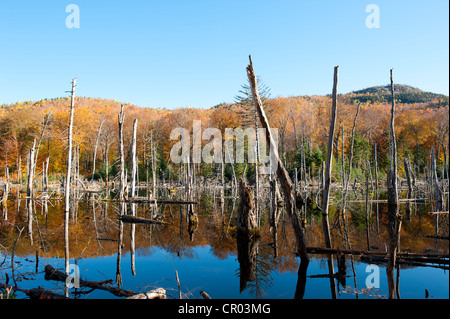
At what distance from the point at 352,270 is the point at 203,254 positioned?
420 centimetres

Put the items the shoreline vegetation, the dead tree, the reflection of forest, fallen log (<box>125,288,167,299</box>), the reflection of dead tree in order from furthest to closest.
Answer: the shoreline vegetation < the dead tree < the reflection of forest < the reflection of dead tree < fallen log (<box>125,288,167,299</box>)

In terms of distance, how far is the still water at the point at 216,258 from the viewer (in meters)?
6.05

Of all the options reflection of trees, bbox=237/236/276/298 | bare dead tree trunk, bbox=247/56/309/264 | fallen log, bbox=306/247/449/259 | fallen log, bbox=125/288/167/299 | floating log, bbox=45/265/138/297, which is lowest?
reflection of trees, bbox=237/236/276/298

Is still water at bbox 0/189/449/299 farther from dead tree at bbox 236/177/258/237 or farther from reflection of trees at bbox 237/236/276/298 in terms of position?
dead tree at bbox 236/177/258/237

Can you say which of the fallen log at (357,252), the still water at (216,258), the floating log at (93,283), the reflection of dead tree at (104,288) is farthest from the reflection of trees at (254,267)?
the floating log at (93,283)

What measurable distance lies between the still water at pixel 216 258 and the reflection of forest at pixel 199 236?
31mm

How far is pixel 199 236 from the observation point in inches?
450

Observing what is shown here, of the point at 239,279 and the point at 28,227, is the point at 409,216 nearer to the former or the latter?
the point at 239,279

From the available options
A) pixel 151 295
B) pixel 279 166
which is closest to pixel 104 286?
pixel 151 295

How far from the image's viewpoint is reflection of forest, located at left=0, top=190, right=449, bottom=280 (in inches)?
344

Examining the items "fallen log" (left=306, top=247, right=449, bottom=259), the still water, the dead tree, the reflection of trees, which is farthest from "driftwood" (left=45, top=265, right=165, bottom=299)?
the dead tree

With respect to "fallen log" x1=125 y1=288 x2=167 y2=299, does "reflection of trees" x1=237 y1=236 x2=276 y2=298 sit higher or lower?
lower

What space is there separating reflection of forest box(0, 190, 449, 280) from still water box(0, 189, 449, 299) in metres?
0.03
